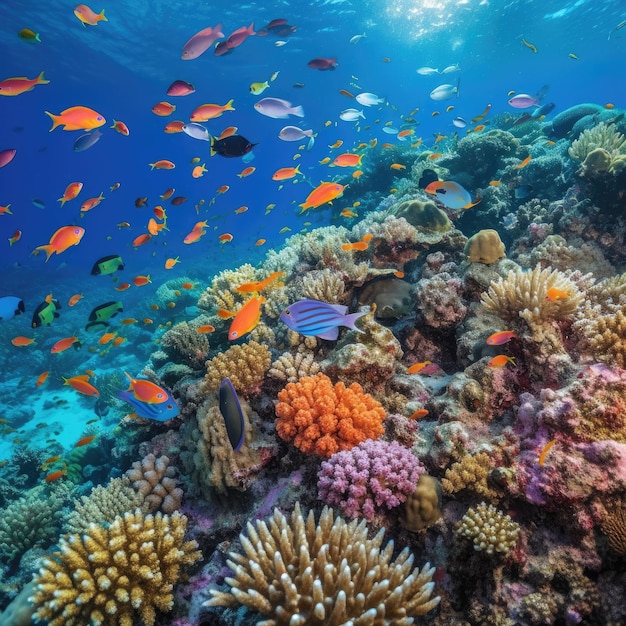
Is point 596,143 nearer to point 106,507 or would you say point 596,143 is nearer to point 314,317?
point 314,317

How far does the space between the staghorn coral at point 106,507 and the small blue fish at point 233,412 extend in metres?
2.01

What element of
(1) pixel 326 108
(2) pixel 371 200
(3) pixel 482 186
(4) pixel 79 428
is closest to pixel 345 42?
(1) pixel 326 108

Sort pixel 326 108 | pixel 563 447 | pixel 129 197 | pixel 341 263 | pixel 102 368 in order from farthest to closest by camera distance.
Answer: pixel 129 197, pixel 326 108, pixel 102 368, pixel 341 263, pixel 563 447

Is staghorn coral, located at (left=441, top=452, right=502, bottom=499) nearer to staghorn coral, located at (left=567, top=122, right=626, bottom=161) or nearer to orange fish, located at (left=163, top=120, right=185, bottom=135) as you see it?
orange fish, located at (left=163, top=120, right=185, bottom=135)

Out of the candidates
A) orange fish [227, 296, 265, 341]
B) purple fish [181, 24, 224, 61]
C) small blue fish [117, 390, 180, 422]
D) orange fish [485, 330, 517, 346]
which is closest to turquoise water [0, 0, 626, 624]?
orange fish [485, 330, 517, 346]

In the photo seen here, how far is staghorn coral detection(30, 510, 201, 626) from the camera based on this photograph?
2689 millimetres

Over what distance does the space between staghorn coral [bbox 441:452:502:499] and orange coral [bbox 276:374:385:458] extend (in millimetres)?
833

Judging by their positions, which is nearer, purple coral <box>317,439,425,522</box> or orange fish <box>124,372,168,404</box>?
purple coral <box>317,439,425,522</box>

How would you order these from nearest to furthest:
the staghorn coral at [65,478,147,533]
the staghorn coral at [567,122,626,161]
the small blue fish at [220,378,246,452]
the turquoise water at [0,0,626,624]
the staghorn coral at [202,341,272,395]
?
the small blue fish at [220,378,246,452]
the staghorn coral at [65,478,147,533]
the staghorn coral at [202,341,272,395]
the staghorn coral at [567,122,626,161]
the turquoise water at [0,0,626,624]

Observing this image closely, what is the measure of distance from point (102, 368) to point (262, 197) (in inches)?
5571

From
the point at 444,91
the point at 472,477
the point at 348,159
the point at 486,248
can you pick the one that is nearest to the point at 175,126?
the point at 348,159

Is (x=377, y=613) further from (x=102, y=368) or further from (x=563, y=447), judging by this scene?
(x=102, y=368)

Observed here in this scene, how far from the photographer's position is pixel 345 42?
40812mm

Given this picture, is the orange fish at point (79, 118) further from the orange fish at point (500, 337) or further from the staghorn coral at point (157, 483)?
the orange fish at point (500, 337)
